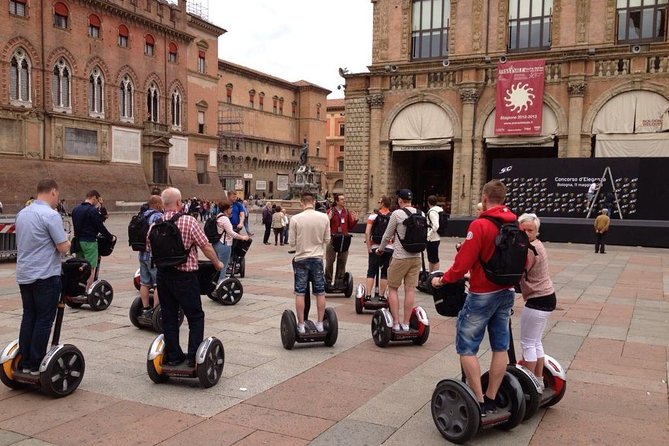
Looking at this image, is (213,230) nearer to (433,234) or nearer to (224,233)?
(224,233)

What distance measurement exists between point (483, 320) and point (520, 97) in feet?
90.3

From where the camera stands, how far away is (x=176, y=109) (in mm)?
51781

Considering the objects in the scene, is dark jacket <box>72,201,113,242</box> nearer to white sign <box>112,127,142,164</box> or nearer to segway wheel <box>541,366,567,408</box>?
segway wheel <box>541,366,567,408</box>

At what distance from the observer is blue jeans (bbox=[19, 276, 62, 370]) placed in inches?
199

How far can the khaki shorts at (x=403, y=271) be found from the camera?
277 inches

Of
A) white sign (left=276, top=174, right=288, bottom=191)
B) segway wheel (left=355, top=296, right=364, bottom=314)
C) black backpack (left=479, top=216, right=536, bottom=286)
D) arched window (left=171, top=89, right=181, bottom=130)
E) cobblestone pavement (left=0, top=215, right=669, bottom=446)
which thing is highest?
arched window (left=171, top=89, right=181, bottom=130)

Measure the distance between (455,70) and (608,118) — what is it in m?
8.05

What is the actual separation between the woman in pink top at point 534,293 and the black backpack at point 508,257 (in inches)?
24.3

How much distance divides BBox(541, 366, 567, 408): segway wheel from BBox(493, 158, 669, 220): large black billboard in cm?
2122

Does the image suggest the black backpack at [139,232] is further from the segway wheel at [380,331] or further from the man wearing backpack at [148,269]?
the segway wheel at [380,331]

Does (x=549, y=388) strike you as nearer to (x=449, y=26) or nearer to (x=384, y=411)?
(x=384, y=411)

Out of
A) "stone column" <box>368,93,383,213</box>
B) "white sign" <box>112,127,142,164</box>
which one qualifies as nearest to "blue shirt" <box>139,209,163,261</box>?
"stone column" <box>368,93,383,213</box>

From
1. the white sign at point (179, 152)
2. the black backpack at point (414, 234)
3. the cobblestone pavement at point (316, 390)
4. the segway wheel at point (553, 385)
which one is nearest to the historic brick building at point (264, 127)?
the white sign at point (179, 152)

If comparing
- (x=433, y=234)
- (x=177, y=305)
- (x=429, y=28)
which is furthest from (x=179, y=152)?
(x=177, y=305)
